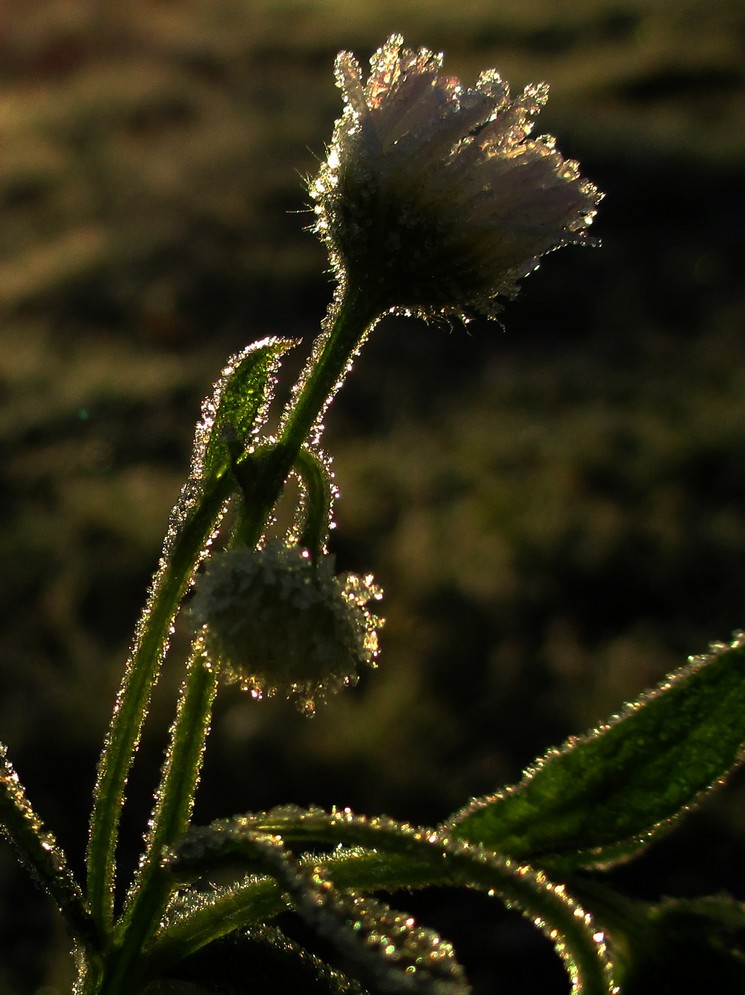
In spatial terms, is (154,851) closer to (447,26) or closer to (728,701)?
(728,701)

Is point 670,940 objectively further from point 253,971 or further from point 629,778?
point 253,971

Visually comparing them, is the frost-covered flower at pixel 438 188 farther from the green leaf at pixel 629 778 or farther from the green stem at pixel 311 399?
the green leaf at pixel 629 778

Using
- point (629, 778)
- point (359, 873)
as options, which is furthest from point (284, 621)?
point (629, 778)

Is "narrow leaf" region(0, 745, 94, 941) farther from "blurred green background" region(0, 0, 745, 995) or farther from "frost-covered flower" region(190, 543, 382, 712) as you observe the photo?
"blurred green background" region(0, 0, 745, 995)

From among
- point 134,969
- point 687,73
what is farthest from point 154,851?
point 687,73

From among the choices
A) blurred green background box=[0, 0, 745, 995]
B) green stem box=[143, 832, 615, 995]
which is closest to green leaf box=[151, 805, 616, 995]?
green stem box=[143, 832, 615, 995]

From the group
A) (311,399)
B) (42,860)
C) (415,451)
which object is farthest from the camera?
(415,451)

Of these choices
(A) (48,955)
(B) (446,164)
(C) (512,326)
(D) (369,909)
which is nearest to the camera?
(D) (369,909)

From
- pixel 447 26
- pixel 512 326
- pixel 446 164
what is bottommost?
pixel 446 164
